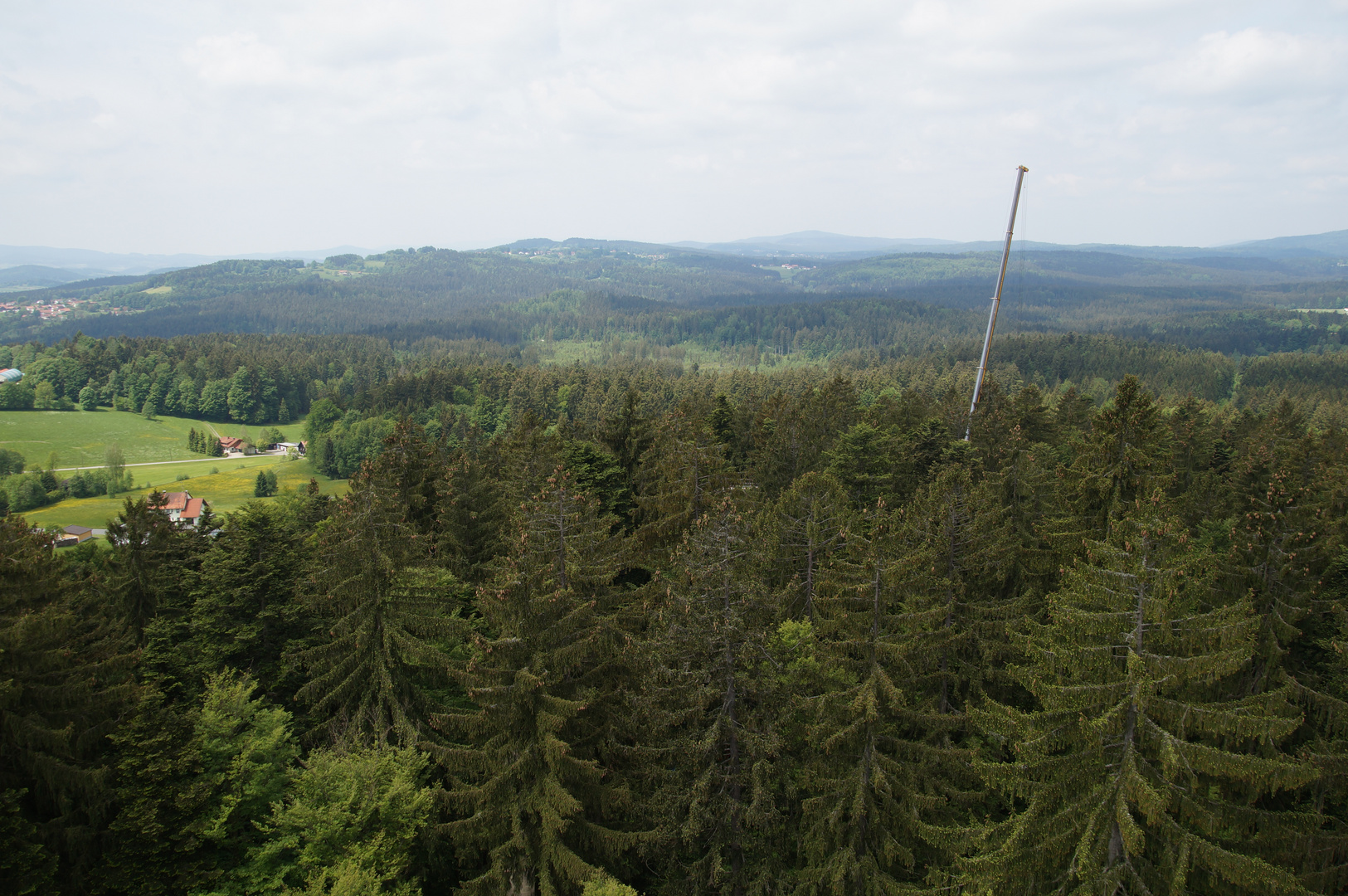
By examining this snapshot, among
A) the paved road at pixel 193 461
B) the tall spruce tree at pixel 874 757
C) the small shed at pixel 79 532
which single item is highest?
the tall spruce tree at pixel 874 757

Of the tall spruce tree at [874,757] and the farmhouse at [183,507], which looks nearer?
the tall spruce tree at [874,757]

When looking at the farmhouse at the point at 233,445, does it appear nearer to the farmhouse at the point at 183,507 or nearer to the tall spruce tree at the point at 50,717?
the farmhouse at the point at 183,507

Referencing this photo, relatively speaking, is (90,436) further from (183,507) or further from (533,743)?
(533,743)

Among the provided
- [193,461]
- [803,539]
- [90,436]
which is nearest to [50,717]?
[803,539]


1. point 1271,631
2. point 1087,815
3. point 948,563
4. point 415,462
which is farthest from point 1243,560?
point 415,462

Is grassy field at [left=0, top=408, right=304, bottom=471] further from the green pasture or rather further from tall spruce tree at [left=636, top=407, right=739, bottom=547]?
tall spruce tree at [left=636, top=407, right=739, bottom=547]

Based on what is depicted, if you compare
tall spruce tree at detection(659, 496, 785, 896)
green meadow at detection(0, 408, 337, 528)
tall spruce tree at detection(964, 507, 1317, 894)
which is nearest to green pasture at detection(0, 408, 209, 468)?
green meadow at detection(0, 408, 337, 528)

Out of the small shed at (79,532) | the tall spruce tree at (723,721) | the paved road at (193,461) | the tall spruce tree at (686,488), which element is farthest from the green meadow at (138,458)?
the tall spruce tree at (723,721)
